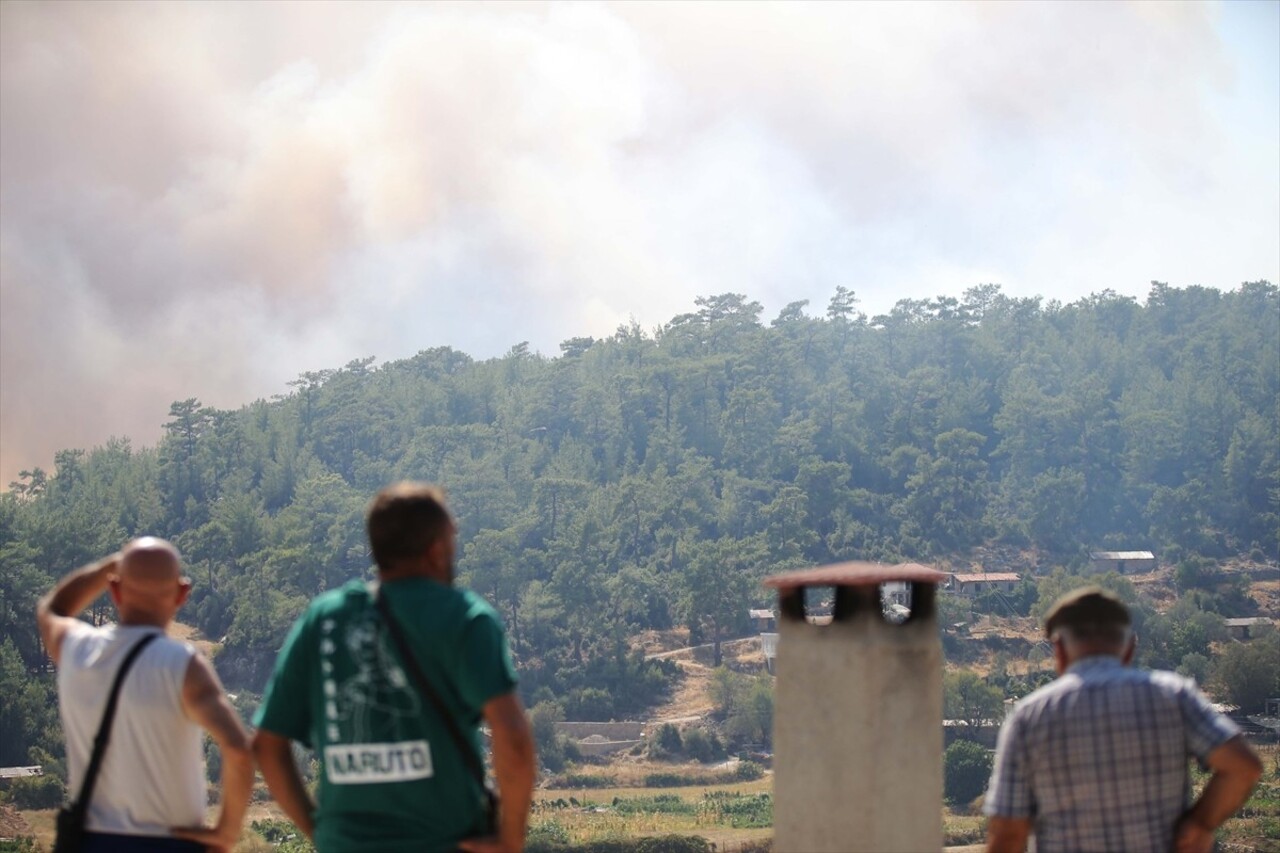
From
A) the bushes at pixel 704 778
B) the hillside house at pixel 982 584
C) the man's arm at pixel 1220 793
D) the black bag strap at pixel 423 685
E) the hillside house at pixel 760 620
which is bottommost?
the bushes at pixel 704 778

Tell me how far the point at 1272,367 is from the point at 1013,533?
82.4 ft

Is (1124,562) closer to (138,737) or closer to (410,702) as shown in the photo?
(138,737)

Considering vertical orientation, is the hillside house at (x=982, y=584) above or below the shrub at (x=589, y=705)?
above

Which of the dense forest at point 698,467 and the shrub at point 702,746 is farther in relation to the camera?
the dense forest at point 698,467

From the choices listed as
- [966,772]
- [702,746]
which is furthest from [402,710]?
[702,746]

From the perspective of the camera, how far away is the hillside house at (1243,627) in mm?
57000

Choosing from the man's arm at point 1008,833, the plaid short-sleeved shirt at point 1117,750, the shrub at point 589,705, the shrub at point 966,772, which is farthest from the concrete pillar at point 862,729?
the shrub at point 589,705

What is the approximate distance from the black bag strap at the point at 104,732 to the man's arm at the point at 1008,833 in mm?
1608

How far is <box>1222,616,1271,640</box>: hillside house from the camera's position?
187ft

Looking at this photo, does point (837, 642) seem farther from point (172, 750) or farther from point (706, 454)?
point (706, 454)

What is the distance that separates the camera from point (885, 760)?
12.4ft

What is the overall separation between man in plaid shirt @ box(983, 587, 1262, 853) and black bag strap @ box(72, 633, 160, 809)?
1611 mm

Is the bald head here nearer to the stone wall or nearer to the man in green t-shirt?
the man in green t-shirt

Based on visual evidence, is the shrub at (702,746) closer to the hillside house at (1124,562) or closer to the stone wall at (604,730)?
the stone wall at (604,730)
